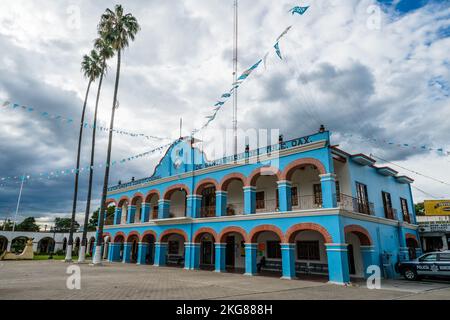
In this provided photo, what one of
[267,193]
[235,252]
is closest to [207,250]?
[235,252]

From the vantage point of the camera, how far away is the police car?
570 inches

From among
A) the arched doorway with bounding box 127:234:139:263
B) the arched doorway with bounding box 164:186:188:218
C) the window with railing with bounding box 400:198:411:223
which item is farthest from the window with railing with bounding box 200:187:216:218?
the window with railing with bounding box 400:198:411:223

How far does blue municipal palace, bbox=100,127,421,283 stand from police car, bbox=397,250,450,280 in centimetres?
97

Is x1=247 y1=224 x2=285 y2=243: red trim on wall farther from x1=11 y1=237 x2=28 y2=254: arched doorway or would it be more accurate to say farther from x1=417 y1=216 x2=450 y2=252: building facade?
x1=11 y1=237 x2=28 y2=254: arched doorway

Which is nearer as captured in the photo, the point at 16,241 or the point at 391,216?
the point at 391,216

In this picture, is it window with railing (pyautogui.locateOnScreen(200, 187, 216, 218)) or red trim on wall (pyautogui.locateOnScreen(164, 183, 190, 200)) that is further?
window with railing (pyautogui.locateOnScreen(200, 187, 216, 218))

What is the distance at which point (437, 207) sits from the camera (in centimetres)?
2769

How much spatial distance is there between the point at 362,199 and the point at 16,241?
51.1 meters

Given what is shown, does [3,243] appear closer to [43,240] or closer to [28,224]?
[43,240]

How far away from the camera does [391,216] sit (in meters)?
19.4

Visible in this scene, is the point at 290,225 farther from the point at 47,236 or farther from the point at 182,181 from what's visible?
the point at 47,236

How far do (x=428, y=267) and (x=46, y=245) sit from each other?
55595 mm
